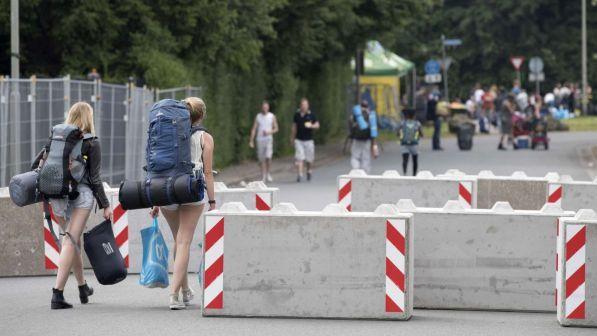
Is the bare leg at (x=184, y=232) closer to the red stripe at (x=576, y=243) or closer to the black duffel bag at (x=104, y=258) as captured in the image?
the black duffel bag at (x=104, y=258)

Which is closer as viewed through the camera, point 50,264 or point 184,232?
point 184,232

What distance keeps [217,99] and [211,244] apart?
2434 centimetres

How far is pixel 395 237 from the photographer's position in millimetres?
11312

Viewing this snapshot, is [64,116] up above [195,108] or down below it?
below

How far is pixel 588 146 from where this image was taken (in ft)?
156

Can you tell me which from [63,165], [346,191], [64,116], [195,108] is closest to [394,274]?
[195,108]

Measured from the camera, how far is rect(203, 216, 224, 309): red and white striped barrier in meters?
11.5

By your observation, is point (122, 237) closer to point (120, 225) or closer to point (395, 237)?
point (120, 225)

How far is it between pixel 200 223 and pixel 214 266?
378cm

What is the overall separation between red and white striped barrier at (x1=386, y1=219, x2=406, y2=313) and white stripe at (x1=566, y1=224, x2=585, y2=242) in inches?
44.2

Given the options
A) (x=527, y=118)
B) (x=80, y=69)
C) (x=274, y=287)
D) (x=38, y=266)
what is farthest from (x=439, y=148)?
(x=274, y=287)

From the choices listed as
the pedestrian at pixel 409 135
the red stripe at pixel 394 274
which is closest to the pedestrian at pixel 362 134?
the pedestrian at pixel 409 135

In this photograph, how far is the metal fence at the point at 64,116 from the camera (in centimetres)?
2286

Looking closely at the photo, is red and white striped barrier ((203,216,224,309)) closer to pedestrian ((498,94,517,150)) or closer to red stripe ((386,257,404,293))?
red stripe ((386,257,404,293))
